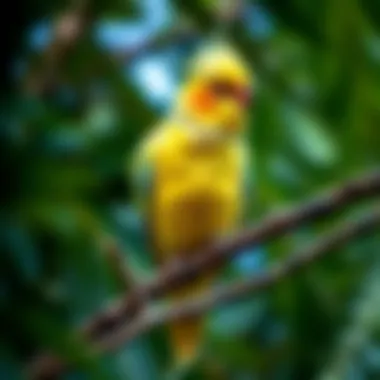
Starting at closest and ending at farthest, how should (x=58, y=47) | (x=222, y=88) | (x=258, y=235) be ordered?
(x=58, y=47) → (x=258, y=235) → (x=222, y=88)

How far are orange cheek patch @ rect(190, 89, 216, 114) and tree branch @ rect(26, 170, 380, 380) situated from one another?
41 centimetres

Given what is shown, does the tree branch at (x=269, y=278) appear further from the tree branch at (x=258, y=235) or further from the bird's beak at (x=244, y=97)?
the bird's beak at (x=244, y=97)

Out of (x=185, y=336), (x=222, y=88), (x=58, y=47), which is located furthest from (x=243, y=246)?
(x=222, y=88)

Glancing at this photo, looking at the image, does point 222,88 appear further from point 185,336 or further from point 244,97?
point 185,336

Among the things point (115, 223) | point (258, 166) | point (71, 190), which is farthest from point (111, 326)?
point (71, 190)

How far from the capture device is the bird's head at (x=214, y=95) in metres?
1.13

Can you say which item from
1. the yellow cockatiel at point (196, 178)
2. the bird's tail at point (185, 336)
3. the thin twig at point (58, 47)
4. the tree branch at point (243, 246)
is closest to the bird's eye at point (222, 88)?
the yellow cockatiel at point (196, 178)

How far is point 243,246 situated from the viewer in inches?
30.3

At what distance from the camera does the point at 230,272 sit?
1132 mm

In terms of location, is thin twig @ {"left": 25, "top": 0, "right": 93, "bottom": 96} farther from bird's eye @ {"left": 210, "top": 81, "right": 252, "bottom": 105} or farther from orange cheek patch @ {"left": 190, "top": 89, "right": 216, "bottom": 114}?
orange cheek patch @ {"left": 190, "top": 89, "right": 216, "bottom": 114}

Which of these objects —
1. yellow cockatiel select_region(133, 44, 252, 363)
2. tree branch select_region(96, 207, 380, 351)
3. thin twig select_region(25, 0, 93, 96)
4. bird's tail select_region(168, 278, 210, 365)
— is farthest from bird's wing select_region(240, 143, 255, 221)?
thin twig select_region(25, 0, 93, 96)

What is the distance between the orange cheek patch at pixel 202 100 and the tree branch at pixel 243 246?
0.41 metres

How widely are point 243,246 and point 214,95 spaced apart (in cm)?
45

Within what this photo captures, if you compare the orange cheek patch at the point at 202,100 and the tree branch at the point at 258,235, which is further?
the orange cheek patch at the point at 202,100
